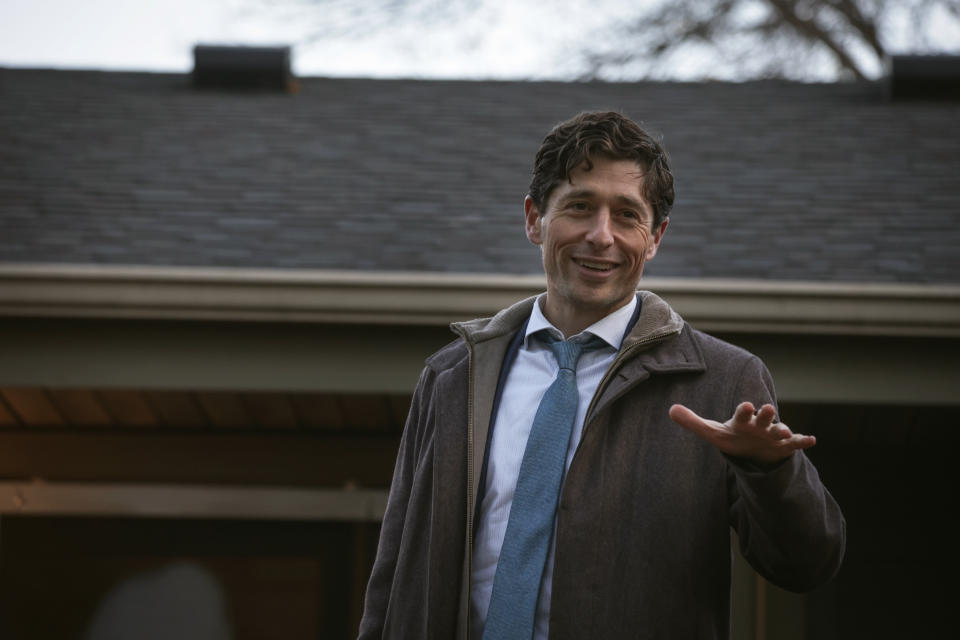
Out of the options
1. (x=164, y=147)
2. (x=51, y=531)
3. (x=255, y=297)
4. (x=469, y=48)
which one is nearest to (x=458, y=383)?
(x=255, y=297)

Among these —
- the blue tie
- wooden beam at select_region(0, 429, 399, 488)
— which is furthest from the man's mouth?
wooden beam at select_region(0, 429, 399, 488)

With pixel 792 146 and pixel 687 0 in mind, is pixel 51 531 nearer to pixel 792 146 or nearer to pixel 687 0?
pixel 792 146

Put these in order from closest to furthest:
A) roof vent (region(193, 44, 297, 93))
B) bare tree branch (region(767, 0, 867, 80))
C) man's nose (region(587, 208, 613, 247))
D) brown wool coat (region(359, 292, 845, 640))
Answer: brown wool coat (region(359, 292, 845, 640)) → man's nose (region(587, 208, 613, 247)) → roof vent (region(193, 44, 297, 93)) → bare tree branch (region(767, 0, 867, 80))

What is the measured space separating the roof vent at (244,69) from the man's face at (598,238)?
4.48 metres

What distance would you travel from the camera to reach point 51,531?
4.12 metres

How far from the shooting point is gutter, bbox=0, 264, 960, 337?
10.9 feet

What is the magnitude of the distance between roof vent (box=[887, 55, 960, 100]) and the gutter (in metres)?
2.99

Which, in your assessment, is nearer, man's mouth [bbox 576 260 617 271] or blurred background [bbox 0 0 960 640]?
→ man's mouth [bbox 576 260 617 271]

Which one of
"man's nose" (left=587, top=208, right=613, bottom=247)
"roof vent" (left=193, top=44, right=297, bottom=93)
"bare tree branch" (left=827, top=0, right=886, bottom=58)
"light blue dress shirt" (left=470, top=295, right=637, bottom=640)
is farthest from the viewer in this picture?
"bare tree branch" (left=827, top=0, right=886, bottom=58)

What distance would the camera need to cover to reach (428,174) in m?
4.71

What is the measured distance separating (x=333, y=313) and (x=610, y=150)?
1724 millimetres

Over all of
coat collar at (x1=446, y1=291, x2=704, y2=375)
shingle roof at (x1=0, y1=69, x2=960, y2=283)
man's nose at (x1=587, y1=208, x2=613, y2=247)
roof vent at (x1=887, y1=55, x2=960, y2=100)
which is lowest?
coat collar at (x1=446, y1=291, x2=704, y2=375)

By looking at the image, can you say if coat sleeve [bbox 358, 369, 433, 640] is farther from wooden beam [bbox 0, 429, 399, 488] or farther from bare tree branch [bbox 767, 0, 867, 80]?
bare tree branch [bbox 767, 0, 867, 80]

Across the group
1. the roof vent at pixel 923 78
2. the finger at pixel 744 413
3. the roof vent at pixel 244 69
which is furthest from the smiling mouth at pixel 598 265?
the roof vent at pixel 923 78
